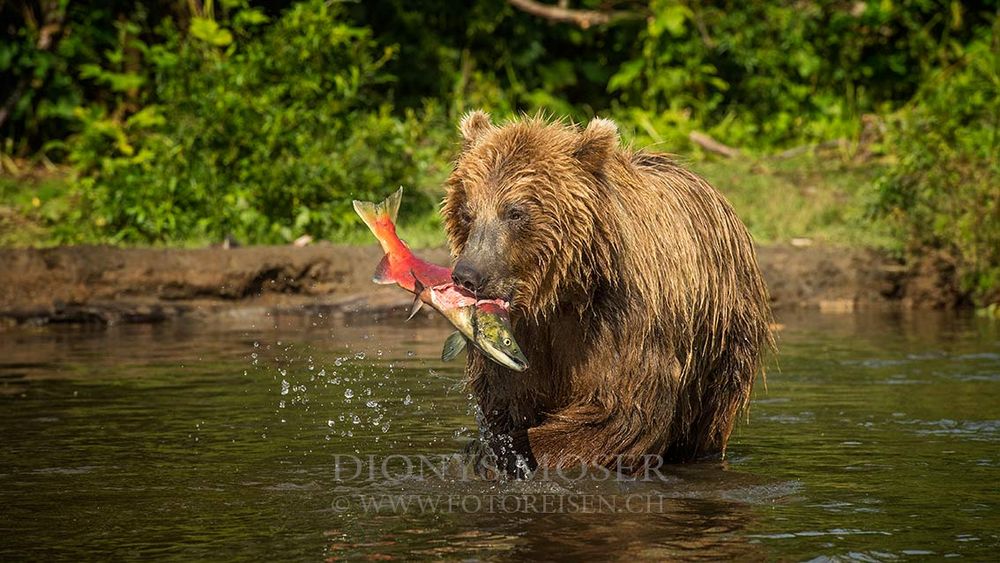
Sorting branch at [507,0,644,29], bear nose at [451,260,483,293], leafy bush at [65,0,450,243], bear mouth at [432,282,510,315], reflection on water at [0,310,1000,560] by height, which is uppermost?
branch at [507,0,644,29]

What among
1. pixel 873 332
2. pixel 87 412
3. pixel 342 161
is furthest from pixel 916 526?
pixel 342 161

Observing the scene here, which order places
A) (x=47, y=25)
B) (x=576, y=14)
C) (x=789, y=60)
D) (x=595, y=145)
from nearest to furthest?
1. (x=595, y=145)
2. (x=47, y=25)
3. (x=789, y=60)
4. (x=576, y=14)

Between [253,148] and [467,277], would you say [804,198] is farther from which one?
[467,277]

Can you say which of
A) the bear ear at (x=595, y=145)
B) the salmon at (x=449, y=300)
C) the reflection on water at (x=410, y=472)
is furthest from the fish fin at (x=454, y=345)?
the bear ear at (x=595, y=145)

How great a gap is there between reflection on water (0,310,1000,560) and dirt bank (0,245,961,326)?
4.06ft

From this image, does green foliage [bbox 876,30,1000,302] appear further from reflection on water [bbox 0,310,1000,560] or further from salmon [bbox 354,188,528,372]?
salmon [bbox 354,188,528,372]

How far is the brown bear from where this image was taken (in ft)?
20.0

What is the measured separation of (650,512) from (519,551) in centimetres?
78

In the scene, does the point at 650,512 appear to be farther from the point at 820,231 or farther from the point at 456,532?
the point at 820,231

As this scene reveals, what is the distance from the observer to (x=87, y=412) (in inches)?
332

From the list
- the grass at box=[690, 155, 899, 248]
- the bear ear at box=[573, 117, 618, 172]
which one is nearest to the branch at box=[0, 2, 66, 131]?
the grass at box=[690, 155, 899, 248]

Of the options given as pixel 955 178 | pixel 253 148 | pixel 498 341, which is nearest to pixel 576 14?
pixel 253 148

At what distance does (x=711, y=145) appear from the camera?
54.4 feet

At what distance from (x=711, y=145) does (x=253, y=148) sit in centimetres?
499
